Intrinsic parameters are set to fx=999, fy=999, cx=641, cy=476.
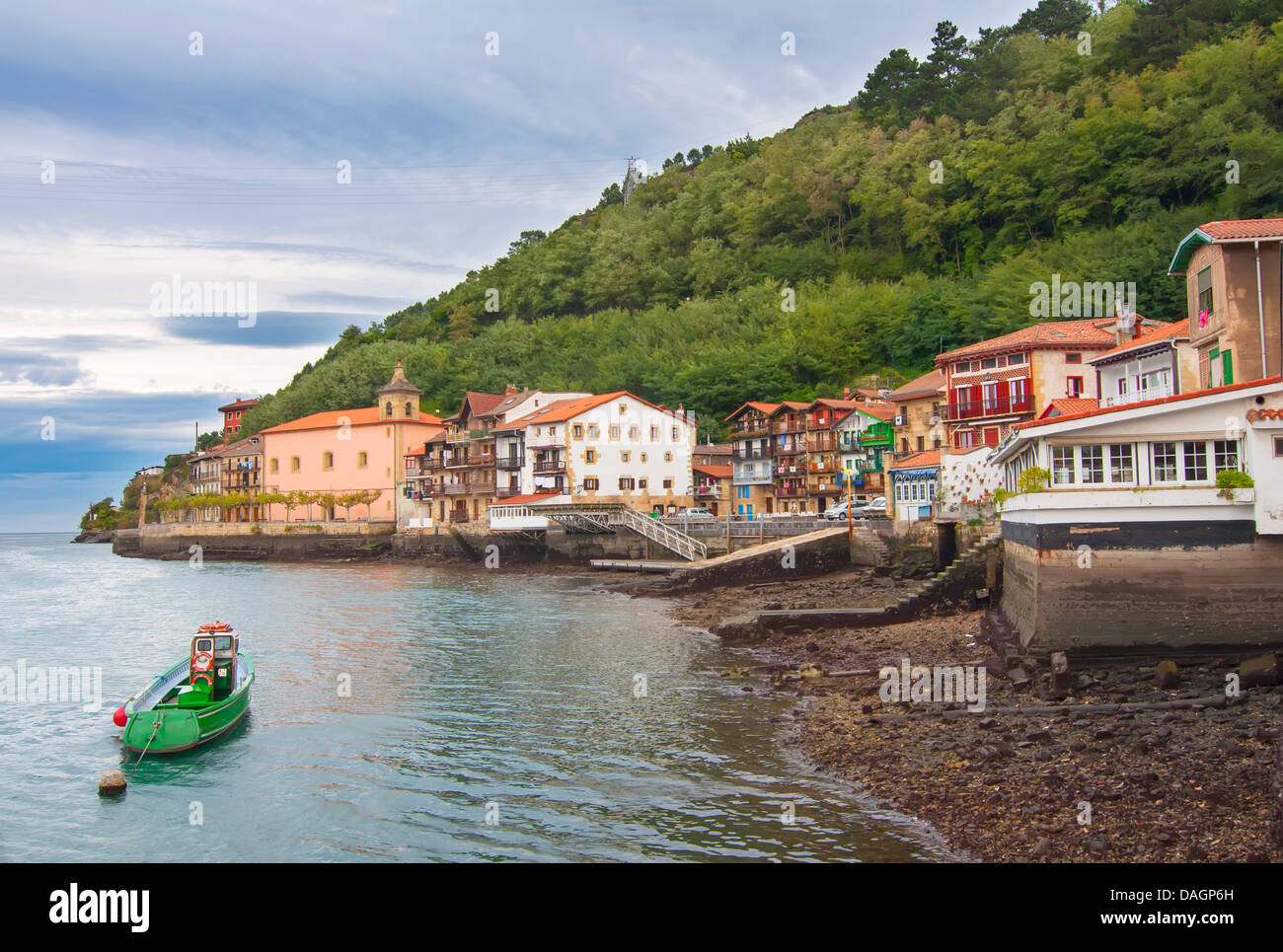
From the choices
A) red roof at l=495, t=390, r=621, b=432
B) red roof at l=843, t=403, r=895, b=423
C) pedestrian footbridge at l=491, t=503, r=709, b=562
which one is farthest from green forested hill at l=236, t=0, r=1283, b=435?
pedestrian footbridge at l=491, t=503, r=709, b=562

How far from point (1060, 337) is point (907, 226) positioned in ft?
164

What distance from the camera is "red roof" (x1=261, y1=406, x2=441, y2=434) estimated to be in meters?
104

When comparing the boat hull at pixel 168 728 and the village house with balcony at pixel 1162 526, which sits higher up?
the village house with balcony at pixel 1162 526

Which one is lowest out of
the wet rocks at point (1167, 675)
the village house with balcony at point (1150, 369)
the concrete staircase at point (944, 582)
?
the wet rocks at point (1167, 675)

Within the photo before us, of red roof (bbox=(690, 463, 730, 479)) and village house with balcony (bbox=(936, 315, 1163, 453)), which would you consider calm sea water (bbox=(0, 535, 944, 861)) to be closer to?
village house with balcony (bbox=(936, 315, 1163, 453))

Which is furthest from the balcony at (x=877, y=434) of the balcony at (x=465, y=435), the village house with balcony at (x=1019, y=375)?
the balcony at (x=465, y=435)

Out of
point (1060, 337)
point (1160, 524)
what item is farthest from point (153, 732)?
point (1060, 337)

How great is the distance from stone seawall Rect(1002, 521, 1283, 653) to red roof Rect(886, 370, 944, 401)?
4347 cm

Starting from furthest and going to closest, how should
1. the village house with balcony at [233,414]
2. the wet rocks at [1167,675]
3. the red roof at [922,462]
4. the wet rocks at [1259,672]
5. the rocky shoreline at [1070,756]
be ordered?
the village house with balcony at [233,414] → the red roof at [922,462] → the wet rocks at [1167,675] → the wet rocks at [1259,672] → the rocky shoreline at [1070,756]

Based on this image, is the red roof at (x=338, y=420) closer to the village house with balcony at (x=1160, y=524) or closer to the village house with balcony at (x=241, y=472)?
the village house with balcony at (x=241, y=472)

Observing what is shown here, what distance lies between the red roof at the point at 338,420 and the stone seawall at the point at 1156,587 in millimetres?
88282

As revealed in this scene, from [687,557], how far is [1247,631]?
42.0m

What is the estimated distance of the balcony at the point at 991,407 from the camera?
51812 millimetres

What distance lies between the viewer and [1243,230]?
2684cm
